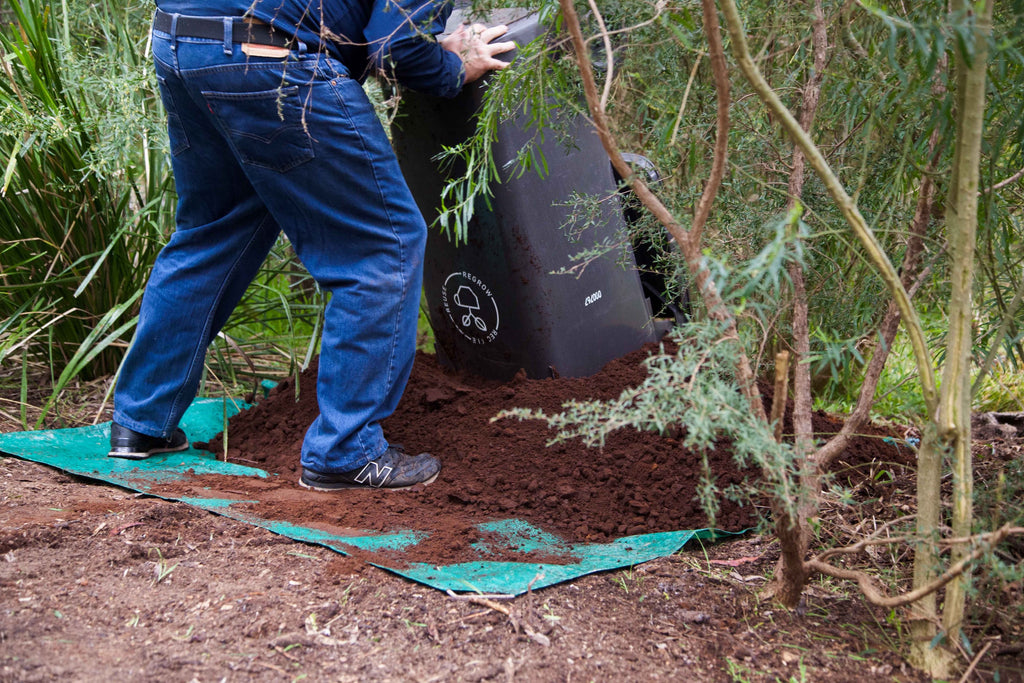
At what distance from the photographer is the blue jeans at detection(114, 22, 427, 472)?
1887 mm

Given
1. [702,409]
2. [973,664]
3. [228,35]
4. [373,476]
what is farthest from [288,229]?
[973,664]

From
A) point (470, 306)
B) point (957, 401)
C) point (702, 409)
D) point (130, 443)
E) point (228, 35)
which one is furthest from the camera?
point (470, 306)

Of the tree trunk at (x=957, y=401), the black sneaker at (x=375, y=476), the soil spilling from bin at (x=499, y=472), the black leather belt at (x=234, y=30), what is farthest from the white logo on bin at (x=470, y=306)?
the tree trunk at (x=957, y=401)

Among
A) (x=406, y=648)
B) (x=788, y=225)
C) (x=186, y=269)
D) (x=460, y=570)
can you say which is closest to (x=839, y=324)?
(x=788, y=225)

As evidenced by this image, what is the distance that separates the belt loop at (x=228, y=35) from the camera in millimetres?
1831

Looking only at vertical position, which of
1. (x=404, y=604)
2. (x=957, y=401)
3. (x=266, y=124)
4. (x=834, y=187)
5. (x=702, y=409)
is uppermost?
(x=266, y=124)

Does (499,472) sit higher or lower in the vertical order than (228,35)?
lower

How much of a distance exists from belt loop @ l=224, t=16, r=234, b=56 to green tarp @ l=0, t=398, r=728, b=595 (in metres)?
1.03

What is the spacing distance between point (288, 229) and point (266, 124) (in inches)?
11.1

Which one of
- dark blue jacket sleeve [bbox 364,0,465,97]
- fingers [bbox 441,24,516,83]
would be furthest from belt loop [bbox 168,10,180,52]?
fingers [bbox 441,24,516,83]

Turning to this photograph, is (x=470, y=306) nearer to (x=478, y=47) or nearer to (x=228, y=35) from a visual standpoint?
(x=478, y=47)

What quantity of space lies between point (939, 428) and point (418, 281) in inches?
49.1

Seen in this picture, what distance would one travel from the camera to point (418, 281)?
211cm

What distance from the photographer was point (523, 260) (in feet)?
7.97
